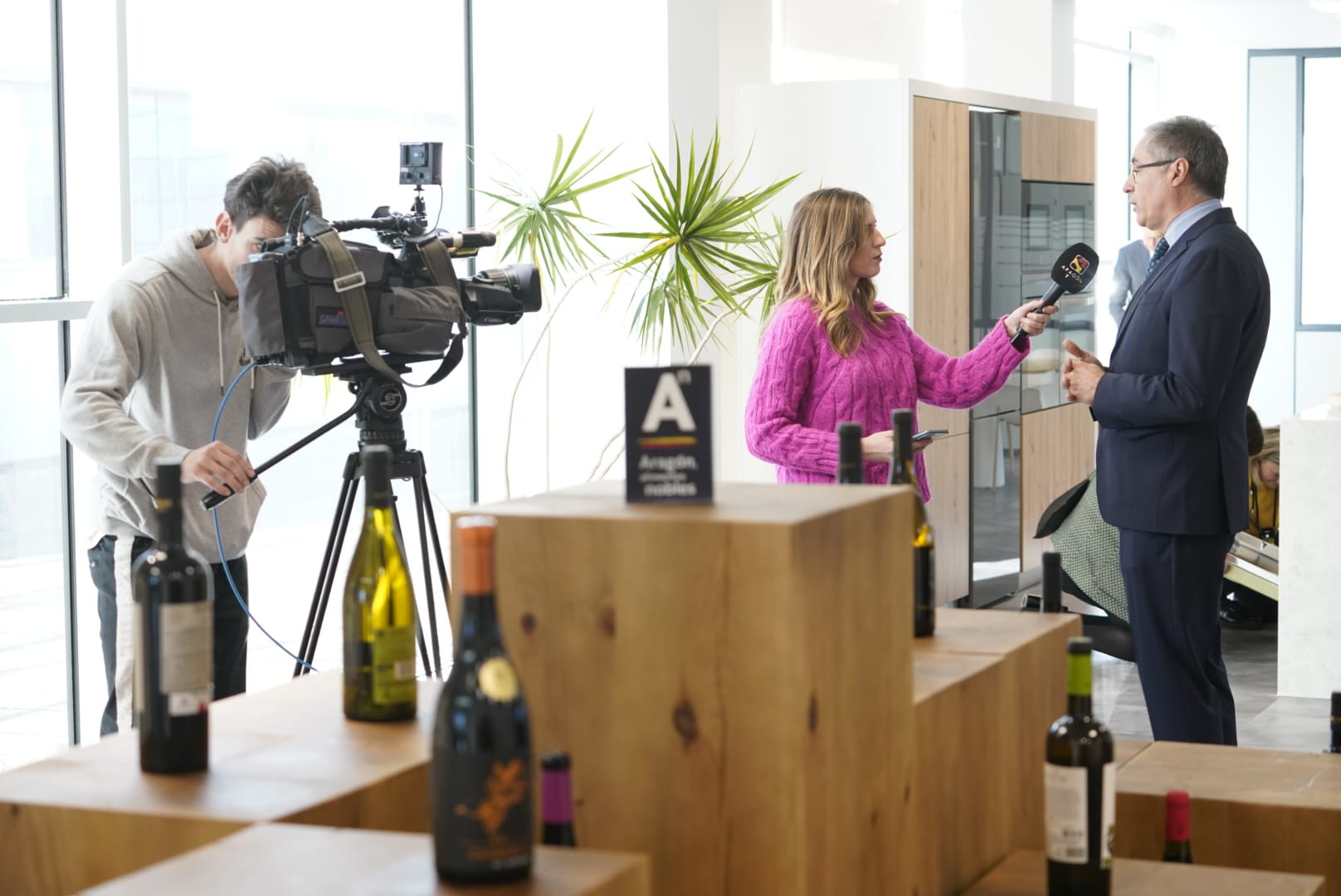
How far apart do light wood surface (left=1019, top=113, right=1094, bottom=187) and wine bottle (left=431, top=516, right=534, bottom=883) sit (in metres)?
5.85

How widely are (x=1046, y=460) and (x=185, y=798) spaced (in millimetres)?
6169

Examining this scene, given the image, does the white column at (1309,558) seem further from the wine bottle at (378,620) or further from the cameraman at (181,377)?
the wine bottle at (378,620)

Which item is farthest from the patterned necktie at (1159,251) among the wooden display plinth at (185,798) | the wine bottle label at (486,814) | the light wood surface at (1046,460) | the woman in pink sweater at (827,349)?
the light wood surface at (1046,460)

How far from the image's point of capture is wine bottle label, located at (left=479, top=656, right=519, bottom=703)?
3.53 feet

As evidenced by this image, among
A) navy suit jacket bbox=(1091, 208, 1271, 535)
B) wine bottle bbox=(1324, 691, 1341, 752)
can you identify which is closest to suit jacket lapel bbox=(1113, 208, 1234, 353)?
navy suit jacket bbox=(1091, 208, 1271, 535)

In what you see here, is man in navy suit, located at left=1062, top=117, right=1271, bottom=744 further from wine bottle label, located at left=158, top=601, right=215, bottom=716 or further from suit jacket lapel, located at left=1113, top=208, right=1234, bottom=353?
wine bottle label, located at left=158, top=601, right=215, bottom=716

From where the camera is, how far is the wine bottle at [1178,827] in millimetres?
1604

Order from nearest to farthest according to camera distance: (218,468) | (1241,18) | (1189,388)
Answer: (218,468) < (1189,388) < (1241,18)

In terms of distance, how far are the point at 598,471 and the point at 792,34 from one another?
2556 mm

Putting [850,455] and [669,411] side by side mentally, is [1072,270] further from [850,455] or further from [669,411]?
[669,411]

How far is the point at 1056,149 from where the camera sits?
6875 millimetres

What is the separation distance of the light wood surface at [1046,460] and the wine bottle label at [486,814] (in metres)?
5.66

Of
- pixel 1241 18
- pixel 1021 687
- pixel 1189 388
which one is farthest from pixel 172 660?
pixel 1241 18

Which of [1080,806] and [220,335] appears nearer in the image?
[1080,806]
